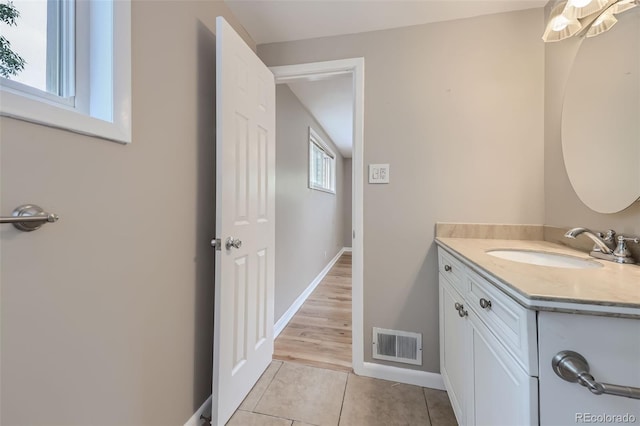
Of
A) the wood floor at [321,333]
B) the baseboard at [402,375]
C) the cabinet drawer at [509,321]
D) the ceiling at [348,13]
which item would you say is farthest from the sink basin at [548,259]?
the ceiling at [348,13]

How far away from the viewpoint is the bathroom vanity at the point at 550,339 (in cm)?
55

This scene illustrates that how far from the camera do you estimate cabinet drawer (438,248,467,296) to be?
43.1 inches

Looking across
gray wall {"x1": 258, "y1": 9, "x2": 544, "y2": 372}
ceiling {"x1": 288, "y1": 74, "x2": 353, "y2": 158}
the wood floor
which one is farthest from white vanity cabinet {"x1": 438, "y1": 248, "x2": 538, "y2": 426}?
ceiling {"x1": 288, "y1": 74, "x2": 353, "y2": 158}

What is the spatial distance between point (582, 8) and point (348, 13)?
1.13 m

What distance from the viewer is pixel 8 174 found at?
1.90 feet

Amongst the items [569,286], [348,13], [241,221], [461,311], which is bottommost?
[461,311]

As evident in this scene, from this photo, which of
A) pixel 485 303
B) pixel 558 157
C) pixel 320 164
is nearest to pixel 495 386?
pixel 485 303

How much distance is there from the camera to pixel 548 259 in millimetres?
1181

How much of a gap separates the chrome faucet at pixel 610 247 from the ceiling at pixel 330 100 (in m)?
1.62

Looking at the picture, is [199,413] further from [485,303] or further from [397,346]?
[485,303]

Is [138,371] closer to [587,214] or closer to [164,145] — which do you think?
[164,145]

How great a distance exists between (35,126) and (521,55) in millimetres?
2233

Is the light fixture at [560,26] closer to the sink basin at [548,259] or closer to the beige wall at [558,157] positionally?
the beige wall at [558,157]

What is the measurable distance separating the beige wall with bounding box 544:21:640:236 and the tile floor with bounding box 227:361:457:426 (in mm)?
1209
